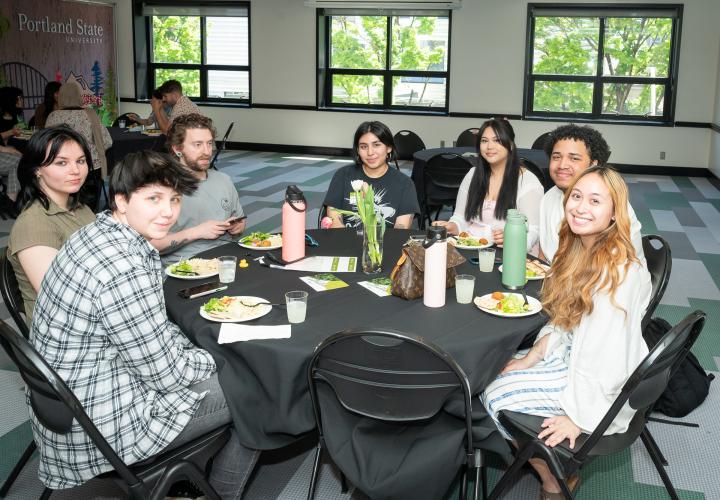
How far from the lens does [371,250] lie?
266cm

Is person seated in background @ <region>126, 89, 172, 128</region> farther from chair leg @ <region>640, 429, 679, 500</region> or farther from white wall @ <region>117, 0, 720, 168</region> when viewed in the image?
chair leg @ <region>640, 429, 679, 500</region>

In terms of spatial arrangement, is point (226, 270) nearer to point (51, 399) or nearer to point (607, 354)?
point (51, 399)

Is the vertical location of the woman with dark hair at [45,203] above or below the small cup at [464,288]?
above

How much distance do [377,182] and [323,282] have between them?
4.30ft

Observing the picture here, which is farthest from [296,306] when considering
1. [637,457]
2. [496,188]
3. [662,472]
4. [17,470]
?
[496,188]

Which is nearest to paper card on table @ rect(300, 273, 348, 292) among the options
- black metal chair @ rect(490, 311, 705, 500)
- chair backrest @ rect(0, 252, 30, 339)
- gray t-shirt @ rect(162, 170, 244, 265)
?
black metal chair @ rect(490, 311, 705, 500)

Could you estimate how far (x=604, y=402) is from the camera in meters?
2.04

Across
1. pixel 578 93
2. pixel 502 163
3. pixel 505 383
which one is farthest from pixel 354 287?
pixel 578 93

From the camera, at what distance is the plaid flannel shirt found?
184 centimetres

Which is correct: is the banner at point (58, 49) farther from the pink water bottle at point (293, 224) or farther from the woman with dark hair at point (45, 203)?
the pink water bottle at point (293, 224)

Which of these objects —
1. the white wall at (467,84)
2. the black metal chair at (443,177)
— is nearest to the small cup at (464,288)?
the black metal chair at (443,177)

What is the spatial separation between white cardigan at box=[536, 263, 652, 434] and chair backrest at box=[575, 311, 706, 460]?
82mm

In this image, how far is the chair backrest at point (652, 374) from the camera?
1817 mm

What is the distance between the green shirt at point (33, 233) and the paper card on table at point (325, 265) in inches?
32.7
